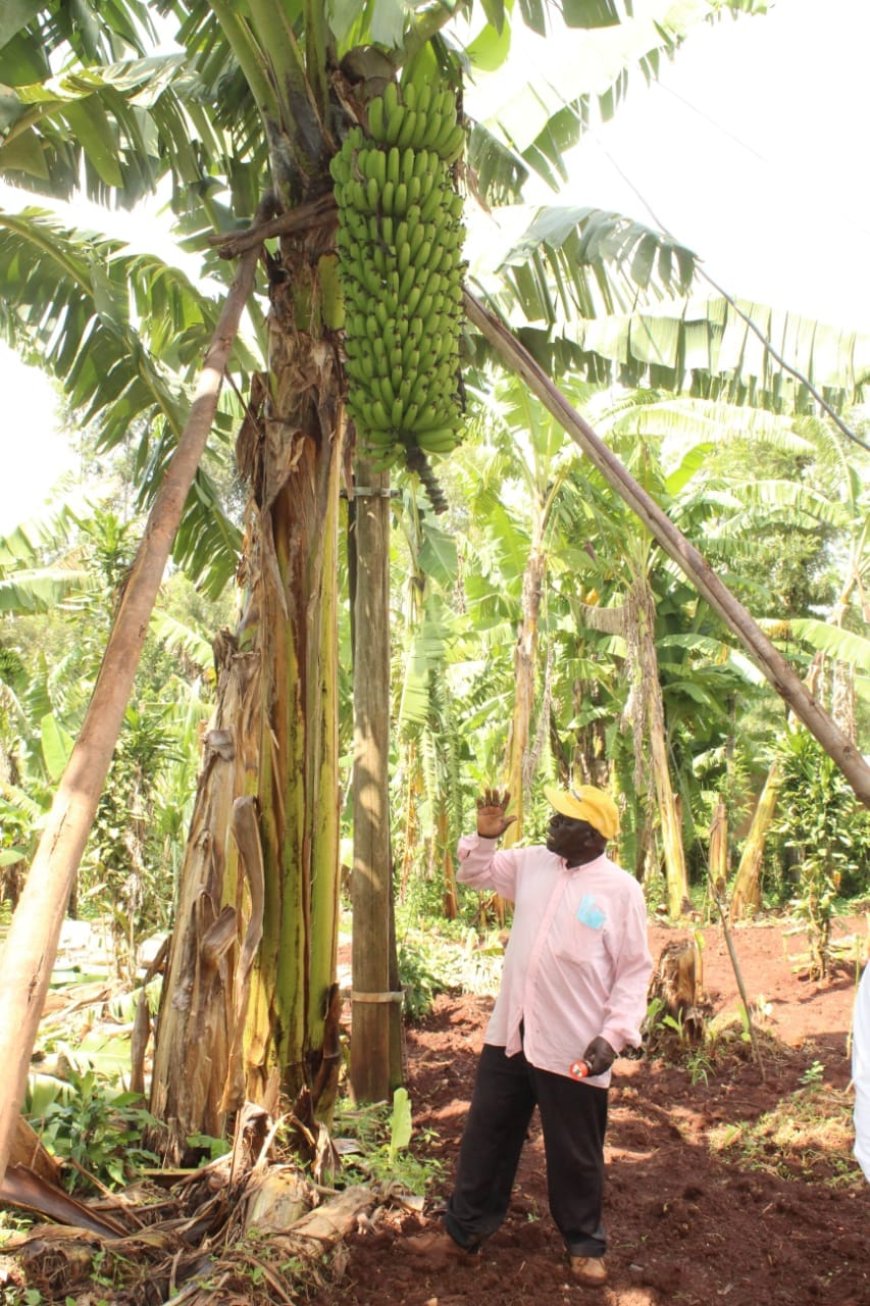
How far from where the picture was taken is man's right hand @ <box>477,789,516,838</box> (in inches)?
147

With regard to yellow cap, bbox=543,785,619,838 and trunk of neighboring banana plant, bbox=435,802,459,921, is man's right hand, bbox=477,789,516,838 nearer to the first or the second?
yellow cap, bbox=543,785,619,838

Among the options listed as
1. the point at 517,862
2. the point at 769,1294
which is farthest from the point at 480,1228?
the point at 517,862

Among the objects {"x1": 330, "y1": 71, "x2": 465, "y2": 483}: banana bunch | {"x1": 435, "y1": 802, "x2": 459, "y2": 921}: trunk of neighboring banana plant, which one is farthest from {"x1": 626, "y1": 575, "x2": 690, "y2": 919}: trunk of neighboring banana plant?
{"x1": 330, "y1": 71, "x2": 465, "y2": 483}: banana bunch

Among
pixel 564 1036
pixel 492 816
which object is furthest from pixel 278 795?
pixel 564 1036

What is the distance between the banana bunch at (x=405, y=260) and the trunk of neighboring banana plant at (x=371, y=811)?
1.11 m

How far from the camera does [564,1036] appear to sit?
3426 millimetres

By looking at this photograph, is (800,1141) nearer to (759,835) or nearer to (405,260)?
(405,260)

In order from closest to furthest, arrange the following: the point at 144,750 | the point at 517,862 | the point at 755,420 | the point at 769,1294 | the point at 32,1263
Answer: the point at 32,1263 < the point at 769,1294 < the point at 517,862 < the point at 144,750 < the point at 755,420

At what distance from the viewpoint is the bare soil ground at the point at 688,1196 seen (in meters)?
3.30

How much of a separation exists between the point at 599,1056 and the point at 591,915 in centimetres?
46

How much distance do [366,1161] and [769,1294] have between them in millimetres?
1496

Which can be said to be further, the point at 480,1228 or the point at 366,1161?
the point at 366,1161

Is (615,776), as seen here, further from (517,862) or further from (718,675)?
(517,862)

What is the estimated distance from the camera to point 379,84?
11.3ft
